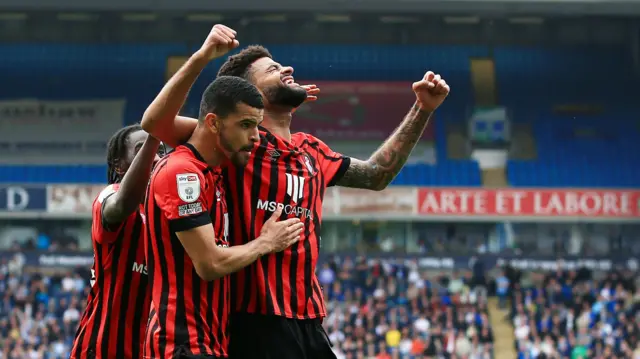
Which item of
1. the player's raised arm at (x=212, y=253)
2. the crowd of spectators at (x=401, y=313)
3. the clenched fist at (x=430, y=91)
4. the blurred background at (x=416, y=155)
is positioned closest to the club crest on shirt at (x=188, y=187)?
the player's raised arm at (x=212, y=253)

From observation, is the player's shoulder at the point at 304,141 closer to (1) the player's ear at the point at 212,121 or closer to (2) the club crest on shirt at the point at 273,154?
(2) the club crest on shirt at the point at 273,154

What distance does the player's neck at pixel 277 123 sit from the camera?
477cm

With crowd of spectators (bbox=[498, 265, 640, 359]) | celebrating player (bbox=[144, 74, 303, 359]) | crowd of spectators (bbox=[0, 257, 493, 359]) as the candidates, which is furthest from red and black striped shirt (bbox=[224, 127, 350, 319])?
crowd of spectators (bbox=[498, 265, 640, 359])

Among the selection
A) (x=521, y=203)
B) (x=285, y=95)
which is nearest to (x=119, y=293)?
(x=285, y=95)

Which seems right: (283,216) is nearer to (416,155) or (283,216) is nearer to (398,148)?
(398,148)

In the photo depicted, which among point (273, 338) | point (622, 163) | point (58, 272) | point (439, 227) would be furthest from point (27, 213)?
point (273, 338)

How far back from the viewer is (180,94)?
436 cm

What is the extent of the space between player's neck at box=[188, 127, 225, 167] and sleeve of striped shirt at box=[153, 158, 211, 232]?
10cm

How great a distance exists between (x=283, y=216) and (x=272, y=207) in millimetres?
62

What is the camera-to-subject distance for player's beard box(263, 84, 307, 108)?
15.4 feet

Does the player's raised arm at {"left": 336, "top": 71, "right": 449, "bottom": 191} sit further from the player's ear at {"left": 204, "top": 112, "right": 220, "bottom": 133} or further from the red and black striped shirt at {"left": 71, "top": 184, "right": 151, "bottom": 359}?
the red and black striped shirt at {"left": 71, "top": 184, "right": 151, "bottom": 359}

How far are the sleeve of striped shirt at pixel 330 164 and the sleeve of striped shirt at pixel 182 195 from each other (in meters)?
0.77

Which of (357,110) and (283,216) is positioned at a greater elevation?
(357,110)

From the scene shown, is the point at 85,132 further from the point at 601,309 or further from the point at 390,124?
the point at 601,309
